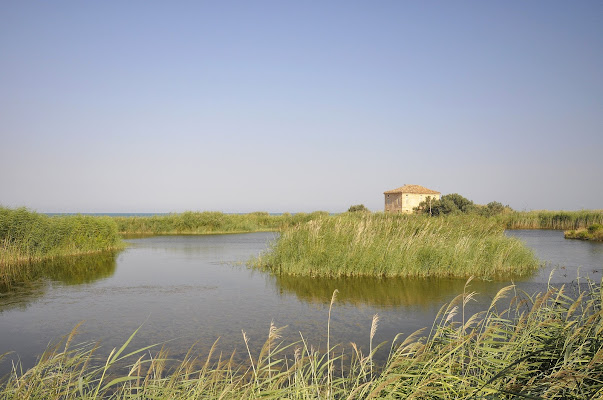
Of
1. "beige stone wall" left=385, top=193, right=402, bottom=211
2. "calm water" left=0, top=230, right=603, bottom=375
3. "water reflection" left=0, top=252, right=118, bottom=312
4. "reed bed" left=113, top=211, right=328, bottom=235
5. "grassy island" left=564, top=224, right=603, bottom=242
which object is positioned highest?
"beige stone wall" left=385, top=193, right=402, bottom=211

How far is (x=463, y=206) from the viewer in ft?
134

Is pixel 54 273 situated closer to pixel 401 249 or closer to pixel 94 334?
pixel 94 334

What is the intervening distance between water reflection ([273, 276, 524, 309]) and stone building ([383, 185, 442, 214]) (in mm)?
38686

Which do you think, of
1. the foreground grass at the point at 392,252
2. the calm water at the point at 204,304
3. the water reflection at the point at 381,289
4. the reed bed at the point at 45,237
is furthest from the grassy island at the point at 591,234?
the reed bed at the point at 45,237

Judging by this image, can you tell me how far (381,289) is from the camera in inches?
507

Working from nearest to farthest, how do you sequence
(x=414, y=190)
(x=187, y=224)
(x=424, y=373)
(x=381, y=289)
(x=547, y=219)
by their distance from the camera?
1. (x=424, y=373)
2. (x=381, y=289)
3. (x=187, y=224)
4. (x=547, y=219)
5. (x=414, y=190)

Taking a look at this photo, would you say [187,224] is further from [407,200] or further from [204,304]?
[204,304]

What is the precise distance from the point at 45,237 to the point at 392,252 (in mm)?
15047

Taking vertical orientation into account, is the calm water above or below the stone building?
below

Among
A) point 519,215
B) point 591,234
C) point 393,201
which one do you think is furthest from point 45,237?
point 393,201

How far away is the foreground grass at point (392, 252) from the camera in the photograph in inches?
597

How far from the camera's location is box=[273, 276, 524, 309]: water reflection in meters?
11.2

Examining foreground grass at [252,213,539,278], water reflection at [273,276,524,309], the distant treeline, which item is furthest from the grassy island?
water reflection at [273,276,524,309]

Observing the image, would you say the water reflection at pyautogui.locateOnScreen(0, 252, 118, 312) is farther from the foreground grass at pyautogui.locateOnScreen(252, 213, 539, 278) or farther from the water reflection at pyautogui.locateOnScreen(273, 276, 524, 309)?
the water reflection at pyautogui.locateOnScreen(273, 276, 524, 309)
